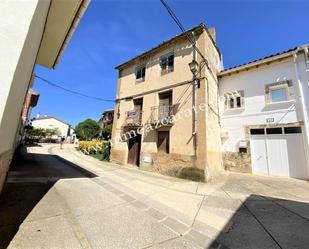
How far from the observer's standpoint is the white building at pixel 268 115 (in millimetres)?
8617

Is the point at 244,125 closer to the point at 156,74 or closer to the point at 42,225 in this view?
the point at 156,74

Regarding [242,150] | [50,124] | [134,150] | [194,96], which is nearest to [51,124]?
[50,124]

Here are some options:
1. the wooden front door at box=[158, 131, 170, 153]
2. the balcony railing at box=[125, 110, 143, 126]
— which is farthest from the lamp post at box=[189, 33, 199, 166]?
the balcony railing at box=[125, 110, 143, 126]

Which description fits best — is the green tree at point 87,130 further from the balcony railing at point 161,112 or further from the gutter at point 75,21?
the gutter at point 75,21

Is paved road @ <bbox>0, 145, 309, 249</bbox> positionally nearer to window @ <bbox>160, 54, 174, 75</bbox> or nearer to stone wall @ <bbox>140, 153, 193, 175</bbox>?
stone wall @ <bbox>140, 153, 193, 175</bbox>

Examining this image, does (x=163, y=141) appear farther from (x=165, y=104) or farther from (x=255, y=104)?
(x=255, y=104)

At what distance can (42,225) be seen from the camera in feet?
9.59

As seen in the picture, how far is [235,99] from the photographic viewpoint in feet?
35.8

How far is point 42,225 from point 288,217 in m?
5.31

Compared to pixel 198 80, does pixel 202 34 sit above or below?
above

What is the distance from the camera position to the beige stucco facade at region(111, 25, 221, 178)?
8.61 metres

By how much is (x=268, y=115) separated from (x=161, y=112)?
625 centimetres

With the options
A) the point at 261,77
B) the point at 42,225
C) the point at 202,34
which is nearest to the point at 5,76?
the point at 42,225

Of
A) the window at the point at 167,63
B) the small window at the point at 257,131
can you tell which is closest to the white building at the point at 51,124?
the window at the point at 167,63
